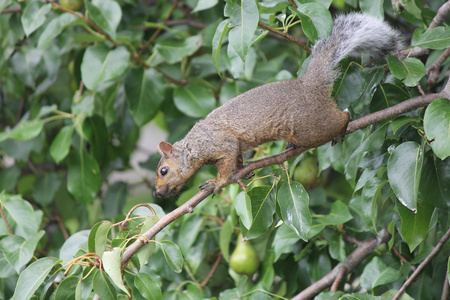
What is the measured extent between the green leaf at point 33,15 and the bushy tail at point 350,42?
4.05 feet

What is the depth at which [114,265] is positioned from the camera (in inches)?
51.3

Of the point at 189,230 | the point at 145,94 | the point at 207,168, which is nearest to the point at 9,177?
the point at 145,94

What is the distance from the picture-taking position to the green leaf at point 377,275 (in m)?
1.74

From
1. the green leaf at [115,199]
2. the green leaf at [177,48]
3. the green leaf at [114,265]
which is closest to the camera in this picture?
the green leaf at [114,265]

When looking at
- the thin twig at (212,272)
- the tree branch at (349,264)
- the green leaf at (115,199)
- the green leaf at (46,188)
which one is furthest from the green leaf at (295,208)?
the green leaf at (46,188)

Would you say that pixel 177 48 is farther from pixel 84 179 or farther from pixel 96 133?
pixel 84 179

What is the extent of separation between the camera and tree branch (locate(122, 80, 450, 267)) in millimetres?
1430

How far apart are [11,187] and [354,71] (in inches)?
83.5

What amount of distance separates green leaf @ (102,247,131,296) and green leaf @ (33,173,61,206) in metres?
1.81

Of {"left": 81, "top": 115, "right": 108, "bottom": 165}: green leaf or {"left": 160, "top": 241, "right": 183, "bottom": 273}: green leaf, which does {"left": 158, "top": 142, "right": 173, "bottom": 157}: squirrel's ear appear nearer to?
{"left": 160, "top": 241, "right": 183, "bottom": 273}: green leaf

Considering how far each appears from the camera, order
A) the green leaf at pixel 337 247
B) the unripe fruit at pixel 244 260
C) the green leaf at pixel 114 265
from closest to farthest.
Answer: the green leaf at pixel 114 265 → the green leaf at pixel 337 247 → the unripe fruit at pixel 244 260

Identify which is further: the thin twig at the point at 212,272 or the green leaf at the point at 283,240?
the thin twig at the point at 212,272

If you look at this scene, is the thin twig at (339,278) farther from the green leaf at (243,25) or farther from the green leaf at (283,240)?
the green leaf at (243,25)

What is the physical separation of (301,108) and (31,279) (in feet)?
3.11
